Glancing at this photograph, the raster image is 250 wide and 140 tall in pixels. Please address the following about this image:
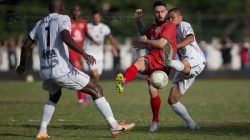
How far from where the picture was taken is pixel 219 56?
146 ft

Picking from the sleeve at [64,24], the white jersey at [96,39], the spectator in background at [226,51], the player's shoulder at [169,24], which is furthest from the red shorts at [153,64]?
the spectator in background at [226,51]

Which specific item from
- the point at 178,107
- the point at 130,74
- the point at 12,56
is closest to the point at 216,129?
the point at 178,107

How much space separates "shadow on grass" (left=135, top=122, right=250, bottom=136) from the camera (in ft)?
42.0

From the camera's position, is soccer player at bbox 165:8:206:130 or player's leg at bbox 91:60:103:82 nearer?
soccer player at bbox 165:8:206:130


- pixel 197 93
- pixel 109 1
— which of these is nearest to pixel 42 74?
pixel 197 93

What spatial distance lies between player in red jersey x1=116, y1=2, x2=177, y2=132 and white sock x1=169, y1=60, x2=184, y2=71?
0.37 feet

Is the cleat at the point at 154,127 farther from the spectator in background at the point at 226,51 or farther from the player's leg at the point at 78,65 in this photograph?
the spectator in background at the point at 226,51

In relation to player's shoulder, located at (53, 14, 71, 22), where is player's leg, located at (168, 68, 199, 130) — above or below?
below

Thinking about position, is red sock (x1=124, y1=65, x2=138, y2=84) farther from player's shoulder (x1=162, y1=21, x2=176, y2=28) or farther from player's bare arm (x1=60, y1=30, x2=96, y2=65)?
player's bare arm (x1=60, y1=30, x2=96, y2=65)

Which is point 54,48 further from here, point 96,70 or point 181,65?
point 96,70

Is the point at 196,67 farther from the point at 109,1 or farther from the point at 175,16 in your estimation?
the point at 109,1

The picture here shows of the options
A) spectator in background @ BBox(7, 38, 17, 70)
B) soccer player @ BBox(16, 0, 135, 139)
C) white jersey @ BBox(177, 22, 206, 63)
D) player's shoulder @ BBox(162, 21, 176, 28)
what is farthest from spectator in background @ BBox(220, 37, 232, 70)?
soccer player @ BBox(16, 0, 135, 139)

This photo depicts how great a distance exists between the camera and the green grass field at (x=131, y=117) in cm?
1249

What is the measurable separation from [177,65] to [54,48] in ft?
8.13
